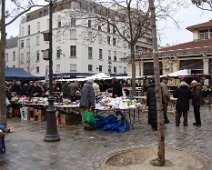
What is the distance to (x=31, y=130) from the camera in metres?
11.5

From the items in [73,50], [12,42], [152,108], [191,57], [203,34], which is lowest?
[152,108]

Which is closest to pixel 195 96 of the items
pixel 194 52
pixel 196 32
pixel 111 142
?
pixel 111 142

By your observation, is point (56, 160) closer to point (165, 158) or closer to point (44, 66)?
point (165, 158)

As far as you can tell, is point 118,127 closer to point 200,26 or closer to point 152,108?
point 152,108

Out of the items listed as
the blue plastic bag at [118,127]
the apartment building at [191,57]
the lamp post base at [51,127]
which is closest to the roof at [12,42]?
the apartment building at [191,57]

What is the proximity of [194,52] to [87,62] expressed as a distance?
105 feet

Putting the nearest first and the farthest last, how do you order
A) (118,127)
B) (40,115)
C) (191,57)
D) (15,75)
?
(118,127) → (40,115) → (15,75) → (191,57)

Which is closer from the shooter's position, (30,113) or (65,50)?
(30,113)

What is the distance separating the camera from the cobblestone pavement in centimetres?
705

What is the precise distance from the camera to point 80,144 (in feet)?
29.2

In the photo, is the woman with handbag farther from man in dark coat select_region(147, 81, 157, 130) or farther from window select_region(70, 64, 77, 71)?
window select_region(70, 64, 77, 71)

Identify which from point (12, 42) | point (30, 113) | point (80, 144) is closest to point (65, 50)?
point (12, 42)

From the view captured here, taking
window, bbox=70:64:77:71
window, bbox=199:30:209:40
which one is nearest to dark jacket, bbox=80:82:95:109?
window, bbox=199:30:209:40

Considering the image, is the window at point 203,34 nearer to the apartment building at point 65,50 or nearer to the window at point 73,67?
the apartment building at point 65,50
